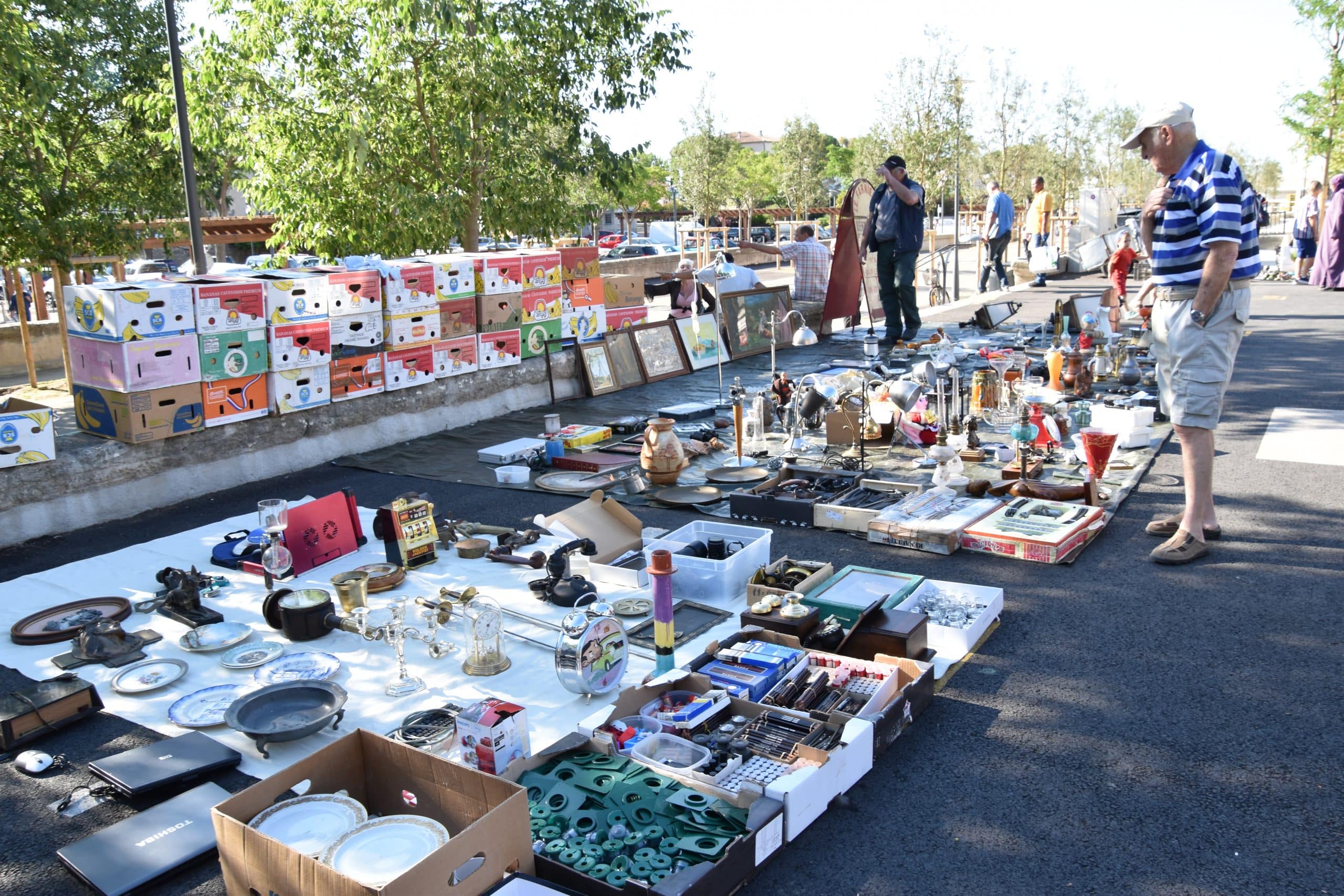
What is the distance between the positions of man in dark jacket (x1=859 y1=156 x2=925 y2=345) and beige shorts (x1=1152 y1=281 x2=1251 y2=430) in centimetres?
641

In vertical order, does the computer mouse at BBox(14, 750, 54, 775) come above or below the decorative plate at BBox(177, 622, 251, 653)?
below

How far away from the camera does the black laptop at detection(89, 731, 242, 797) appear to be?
3.07m

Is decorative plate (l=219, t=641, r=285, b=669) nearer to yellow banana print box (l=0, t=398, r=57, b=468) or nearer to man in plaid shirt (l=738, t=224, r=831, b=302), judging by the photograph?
yellow banana print box (l=0, t=398, r=57, b=468)

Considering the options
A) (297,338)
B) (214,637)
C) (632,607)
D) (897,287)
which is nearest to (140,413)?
Answer: (297,338)

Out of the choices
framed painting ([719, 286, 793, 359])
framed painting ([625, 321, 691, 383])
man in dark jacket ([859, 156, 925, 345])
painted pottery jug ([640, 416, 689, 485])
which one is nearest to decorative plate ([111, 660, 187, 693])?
painted pottery jug ([640, 416, 689, 485])

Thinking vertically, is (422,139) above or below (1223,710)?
above

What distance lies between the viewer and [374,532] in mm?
5328

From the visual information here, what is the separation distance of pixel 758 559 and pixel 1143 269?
14740mm

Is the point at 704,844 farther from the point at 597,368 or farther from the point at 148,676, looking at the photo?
the point at 597,368

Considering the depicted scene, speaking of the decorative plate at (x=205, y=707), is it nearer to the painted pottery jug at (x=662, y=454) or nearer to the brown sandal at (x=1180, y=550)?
the painted pottery jug at (x=662, y=454)

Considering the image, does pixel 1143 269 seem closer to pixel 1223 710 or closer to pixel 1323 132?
pixel 1323 132

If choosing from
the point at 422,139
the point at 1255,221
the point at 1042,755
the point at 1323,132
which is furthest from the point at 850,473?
the point at 1323,132

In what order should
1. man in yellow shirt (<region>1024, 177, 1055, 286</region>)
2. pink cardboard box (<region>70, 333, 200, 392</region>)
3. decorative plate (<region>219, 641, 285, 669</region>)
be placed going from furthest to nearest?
man in yellow shirt (<region>1024, 177, 1055, 286</region>) < pink cardboard box (<region>70, 333, 200, 392</region>) < decorative plate (<region>219, 641, 285, 669</region>)

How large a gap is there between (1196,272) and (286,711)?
14.3 feet
